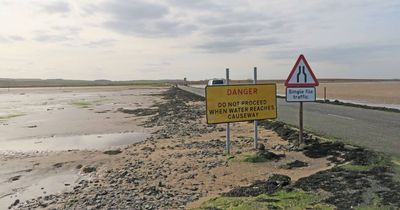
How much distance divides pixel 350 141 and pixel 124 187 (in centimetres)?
673

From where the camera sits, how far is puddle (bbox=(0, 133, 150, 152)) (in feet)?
55.7

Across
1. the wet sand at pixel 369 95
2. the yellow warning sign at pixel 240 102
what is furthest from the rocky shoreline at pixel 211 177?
the wet sand at pixel 369 95

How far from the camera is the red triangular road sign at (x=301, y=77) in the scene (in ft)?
38.7

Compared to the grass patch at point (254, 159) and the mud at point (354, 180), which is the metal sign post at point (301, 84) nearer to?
the mud at point (354, 180)

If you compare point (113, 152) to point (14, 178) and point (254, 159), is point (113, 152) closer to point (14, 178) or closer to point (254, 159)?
point (14, 178)

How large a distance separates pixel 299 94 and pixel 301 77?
0.45 metres

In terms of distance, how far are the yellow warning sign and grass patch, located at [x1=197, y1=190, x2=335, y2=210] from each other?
429 centimetres

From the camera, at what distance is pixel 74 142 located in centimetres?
1862

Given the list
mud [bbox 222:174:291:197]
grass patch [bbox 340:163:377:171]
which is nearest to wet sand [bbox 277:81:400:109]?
grass patch [bbox 340:163:377:171]

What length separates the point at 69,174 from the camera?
11766 mm

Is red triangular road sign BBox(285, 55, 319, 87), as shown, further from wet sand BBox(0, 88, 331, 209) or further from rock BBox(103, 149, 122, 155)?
rock BBox(103, 149, 122, 155)

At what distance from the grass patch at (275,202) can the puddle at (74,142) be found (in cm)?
999

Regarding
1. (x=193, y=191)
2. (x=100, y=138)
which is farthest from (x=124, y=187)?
(x=100, y=138)

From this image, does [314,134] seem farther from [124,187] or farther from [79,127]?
[79,127]
